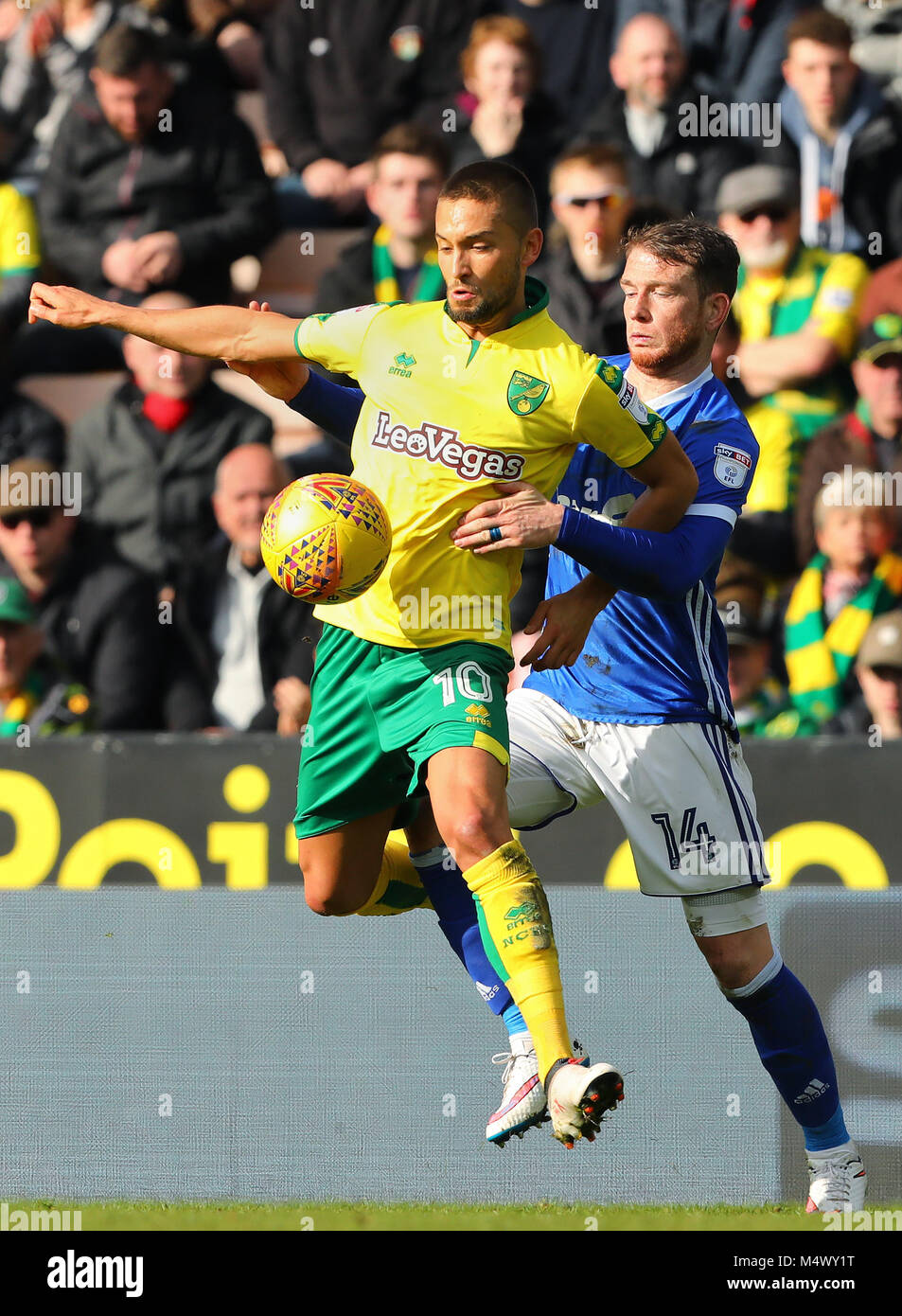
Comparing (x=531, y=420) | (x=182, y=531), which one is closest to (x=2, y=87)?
(x=182, y=531)

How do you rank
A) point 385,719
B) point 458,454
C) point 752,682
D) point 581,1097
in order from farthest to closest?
point 752,682
point 385,719
point 458,454
point 581,1097

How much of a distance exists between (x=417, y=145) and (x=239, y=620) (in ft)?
8.02

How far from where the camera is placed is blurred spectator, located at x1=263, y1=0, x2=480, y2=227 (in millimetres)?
8781

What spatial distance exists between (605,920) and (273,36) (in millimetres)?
5467

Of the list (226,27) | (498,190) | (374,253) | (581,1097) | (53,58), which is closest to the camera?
(581,1097)

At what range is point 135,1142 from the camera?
17.9ft

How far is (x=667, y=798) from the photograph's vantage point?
4.75 m

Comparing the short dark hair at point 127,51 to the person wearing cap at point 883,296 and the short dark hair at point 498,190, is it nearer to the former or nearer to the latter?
the person wearing cap at point 883,296

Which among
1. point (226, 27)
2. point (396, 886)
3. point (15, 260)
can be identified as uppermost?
point (226, 27)

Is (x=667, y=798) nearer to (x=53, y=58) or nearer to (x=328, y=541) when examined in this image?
(x=328, y=541)

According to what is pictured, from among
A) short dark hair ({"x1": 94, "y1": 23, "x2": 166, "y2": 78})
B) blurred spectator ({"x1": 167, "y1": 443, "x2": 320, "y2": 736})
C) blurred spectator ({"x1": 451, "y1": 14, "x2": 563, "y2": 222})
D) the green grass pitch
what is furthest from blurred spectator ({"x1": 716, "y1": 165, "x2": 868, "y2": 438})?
the green grass pitch

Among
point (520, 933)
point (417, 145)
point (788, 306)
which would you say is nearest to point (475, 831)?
point (520, 933)

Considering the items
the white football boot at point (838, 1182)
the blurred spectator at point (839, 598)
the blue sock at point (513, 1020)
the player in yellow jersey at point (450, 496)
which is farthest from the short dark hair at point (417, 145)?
the white football boot at point (838, 1182)

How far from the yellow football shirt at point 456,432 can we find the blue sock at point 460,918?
0.75 m
